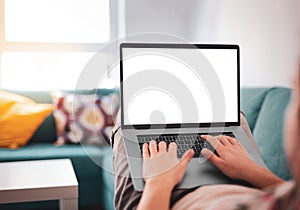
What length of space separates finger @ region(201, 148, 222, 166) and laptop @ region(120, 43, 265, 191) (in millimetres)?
32

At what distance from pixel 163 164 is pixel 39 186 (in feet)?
2.75

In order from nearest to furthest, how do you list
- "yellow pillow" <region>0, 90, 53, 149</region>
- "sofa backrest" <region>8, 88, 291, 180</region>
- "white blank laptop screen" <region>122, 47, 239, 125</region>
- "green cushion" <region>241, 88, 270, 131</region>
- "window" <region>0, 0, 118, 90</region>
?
1. "sofa backrest" <region>8, 88, 291, 180</region>
2. "white blank laptop screen" <region>122, 47, 239, 125</region>
3. "green cushion" <region>241, 88, 270, 131</region>
4. "yellow pillow" <region>0, 90, 53, 149</region>
5. "window" <region>0, 0, 118, 90</region>

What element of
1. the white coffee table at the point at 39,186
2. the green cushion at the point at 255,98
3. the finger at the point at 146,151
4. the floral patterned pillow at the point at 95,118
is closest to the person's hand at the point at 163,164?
the finger at the point at 146,151

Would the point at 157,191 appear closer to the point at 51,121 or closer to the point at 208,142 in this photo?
the point at 208,142

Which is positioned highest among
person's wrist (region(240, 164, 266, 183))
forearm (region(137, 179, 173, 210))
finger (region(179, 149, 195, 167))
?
finger (region(179, 149, 195, 167))

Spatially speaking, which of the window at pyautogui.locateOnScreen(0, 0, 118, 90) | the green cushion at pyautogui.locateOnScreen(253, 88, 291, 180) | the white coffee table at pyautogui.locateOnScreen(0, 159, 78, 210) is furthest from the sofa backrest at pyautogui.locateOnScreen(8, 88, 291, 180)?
the white coffee table at pyautogui.locateOnScreen(0, 159, 78, 210)

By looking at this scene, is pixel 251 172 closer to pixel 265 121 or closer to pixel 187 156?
pixel 187 156

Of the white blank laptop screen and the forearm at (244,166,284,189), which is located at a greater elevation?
the white blank laptop screen

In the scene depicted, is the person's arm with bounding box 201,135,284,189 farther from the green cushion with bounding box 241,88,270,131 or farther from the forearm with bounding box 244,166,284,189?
the green cushion with bounding box 241,88,270,131

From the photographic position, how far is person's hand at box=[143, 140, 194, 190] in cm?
54

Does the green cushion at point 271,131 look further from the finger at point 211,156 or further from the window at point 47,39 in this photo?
the window at point 47,39

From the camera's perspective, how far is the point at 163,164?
56 centimetres

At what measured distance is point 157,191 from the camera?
52 centimetres

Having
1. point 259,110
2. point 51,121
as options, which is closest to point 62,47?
point 51,121
